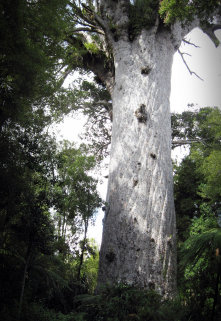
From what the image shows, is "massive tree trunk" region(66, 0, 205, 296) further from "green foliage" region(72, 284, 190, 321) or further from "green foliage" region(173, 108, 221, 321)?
"green foliage" region(72, 284, 190, 321)

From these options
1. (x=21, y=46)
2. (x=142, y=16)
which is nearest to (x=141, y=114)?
(x=21, y=46)

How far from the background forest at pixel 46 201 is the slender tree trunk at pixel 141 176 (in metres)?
0.50

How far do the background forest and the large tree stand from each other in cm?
55

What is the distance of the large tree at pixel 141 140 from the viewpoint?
3598 mm

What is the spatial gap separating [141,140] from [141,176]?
0.76 m

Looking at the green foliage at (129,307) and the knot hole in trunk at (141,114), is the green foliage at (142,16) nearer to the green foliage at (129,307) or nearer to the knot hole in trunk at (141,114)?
the knot hole in trunk at (141,114)

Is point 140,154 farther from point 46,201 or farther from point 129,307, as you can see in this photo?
point 129,307

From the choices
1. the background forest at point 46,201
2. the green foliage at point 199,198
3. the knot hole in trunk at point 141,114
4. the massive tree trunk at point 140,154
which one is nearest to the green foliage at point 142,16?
the massive tree trunk at point 140,154

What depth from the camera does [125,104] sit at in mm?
4957

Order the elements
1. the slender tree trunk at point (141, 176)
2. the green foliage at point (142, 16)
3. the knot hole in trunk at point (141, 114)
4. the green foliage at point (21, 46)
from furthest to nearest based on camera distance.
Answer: the green foliage at point (142, 16) < the knot hole in trunk at point (141, 114) < the slender tree trunk at point (141, 176) < the green foliage at point (21, 46)

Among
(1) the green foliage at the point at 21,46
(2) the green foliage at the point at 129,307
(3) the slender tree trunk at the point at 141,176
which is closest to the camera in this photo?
(2) the green foliage at the point at 129,307

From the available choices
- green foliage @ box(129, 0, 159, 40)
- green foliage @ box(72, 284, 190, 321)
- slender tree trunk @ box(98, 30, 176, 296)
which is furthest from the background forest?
green foliage @ box(129, 0, 159, 40)

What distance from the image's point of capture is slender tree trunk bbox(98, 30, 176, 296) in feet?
11.7

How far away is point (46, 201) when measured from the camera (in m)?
4.24
